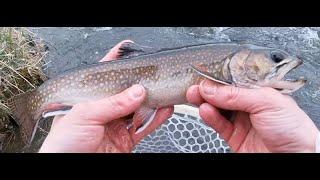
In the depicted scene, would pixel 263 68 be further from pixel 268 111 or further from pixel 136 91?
pixel 136 91

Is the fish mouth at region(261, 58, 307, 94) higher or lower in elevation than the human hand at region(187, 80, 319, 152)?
higher

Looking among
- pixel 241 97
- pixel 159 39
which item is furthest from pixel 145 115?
pixel 159 39

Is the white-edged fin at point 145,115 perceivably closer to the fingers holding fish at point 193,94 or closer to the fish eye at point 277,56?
the fingers holding fish at point 193,94

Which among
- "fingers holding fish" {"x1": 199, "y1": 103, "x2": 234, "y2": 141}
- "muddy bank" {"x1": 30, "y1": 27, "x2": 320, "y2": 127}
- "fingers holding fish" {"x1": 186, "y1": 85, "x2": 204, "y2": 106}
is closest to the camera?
"fingers holding fish" {"x1": 186, "y1": 85, "x2": 204, "y2": 106}

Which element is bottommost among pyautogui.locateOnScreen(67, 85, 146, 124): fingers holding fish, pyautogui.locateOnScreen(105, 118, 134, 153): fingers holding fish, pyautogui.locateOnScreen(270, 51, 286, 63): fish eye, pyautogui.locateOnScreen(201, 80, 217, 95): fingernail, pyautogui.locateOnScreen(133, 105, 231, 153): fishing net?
pyautogui.locateOnScreen(133, 105, 231, 153): fishing net

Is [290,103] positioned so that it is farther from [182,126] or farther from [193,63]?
[182,126]

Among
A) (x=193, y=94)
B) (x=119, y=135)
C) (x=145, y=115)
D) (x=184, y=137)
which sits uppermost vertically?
(x=193, y=94)

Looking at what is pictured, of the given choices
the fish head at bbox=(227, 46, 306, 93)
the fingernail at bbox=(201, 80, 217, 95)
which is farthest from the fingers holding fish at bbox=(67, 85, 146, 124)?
the fish head at bbox=(227, 46, 306, 93)

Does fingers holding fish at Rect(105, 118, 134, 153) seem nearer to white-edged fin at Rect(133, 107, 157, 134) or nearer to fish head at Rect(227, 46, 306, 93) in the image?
white-edged fin at Rect(133, 107, 157, 134)
